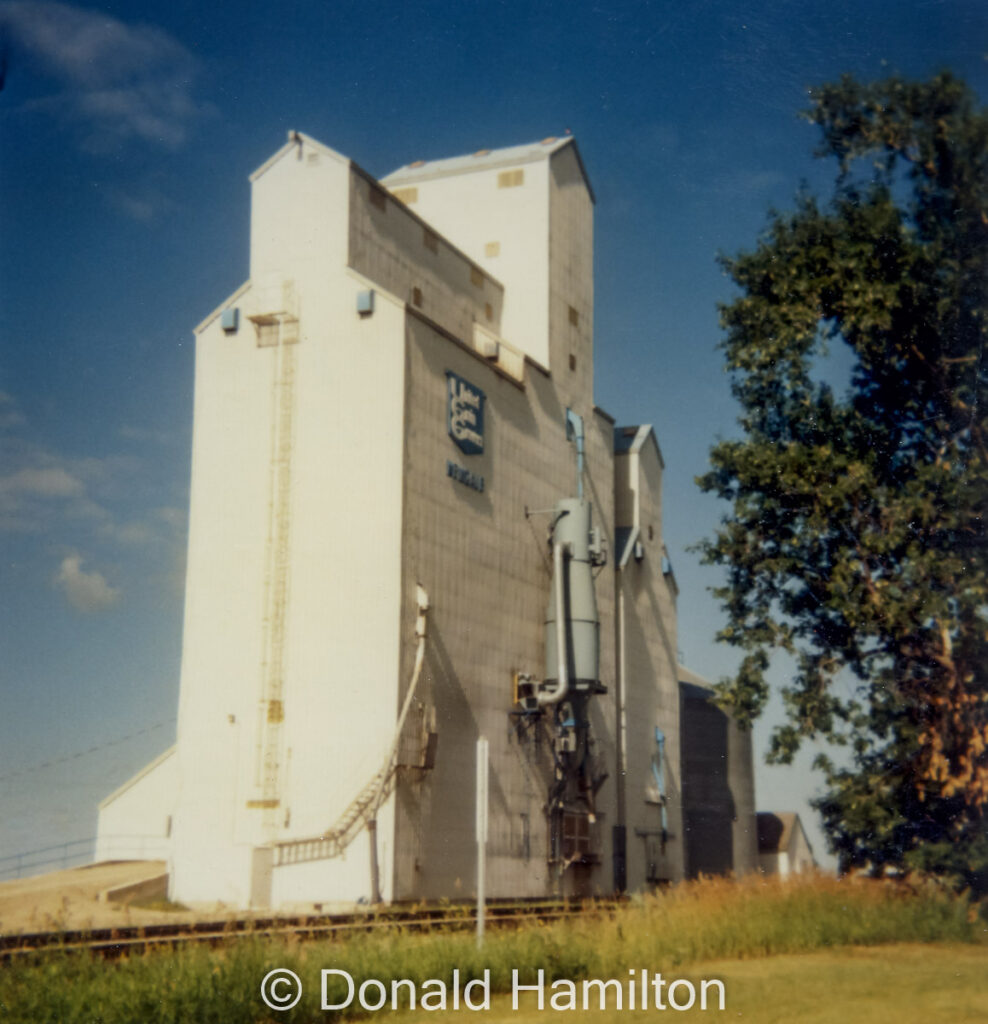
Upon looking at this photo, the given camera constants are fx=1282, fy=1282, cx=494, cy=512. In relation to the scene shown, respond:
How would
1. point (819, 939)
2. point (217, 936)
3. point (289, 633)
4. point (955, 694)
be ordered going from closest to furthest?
1. point (217, 936)
2. point (819, 939)
3. point (955, 694)
4. point (289, 633)

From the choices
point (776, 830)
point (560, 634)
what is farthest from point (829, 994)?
point (776, 830)

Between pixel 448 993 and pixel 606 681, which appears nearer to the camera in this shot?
pixel 448 993

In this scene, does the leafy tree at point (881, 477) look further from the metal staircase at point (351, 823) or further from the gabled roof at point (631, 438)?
the gabled roof at point (631, 438)

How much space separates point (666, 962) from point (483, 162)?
32.2m

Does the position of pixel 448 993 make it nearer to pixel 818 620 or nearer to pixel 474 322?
pixel 818 620

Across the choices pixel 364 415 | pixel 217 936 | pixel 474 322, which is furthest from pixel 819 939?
pixel 474 322

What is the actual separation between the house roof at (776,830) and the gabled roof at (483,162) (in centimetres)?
3704

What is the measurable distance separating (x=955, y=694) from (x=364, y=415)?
14.7m

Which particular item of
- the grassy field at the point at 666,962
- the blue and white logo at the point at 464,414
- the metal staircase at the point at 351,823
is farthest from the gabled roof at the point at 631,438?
the grassy field at the point at 666,962

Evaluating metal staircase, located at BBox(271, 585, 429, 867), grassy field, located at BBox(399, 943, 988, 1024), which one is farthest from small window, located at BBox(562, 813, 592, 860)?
grassy field, located at BBox(399, 943, 988, 1024)

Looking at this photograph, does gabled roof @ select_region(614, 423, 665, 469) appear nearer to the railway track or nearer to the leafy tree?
the leafy tree

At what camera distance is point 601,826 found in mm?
39406

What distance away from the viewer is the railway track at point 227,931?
13734 millimetres

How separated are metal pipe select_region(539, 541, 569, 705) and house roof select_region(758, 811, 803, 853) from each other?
34481 millimetres
